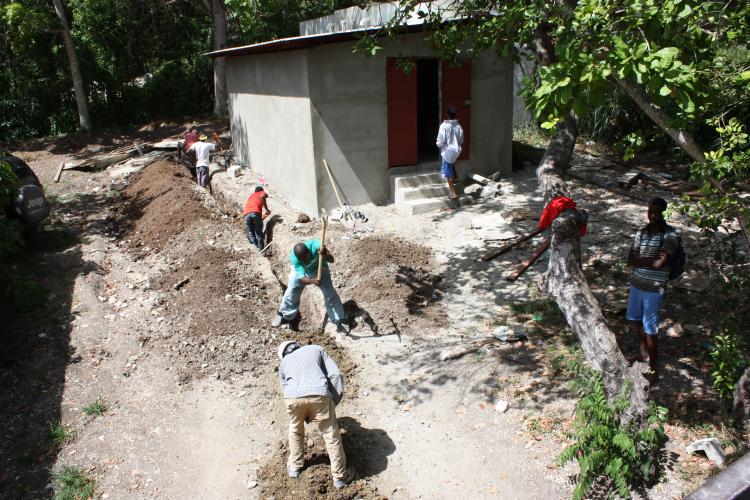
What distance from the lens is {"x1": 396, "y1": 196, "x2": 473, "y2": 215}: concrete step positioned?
11040mm

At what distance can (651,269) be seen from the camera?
5562 millimetres

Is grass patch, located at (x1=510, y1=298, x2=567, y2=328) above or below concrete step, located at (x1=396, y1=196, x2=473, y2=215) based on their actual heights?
below

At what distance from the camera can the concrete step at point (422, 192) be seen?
1126cm

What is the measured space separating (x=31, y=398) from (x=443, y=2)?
12363 millimetres

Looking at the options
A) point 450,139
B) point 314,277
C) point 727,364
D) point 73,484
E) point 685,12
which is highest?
point 685,12

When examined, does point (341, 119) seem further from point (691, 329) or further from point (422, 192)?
point (691, 329)

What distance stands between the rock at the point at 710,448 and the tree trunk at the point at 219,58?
1754cm

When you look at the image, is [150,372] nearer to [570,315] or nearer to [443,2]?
[570,315]

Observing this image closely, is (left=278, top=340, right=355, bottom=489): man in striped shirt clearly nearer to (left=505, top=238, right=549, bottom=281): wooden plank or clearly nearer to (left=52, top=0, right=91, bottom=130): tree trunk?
(left=505, top=238, right=549, bottom=281): wooden plank

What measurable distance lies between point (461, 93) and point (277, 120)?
381 centimetres

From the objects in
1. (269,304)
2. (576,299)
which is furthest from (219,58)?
(576,299)

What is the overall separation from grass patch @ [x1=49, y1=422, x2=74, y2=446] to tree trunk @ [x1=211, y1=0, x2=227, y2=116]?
1493 centimetres

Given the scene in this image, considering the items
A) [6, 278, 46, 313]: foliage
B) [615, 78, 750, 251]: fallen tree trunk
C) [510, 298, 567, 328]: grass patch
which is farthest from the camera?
[6, 278, 46, 313]: foliage

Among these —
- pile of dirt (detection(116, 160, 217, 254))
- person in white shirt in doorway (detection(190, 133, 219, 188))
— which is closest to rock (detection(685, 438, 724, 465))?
pile of dirt (detection(116, 160, 217, 254))
